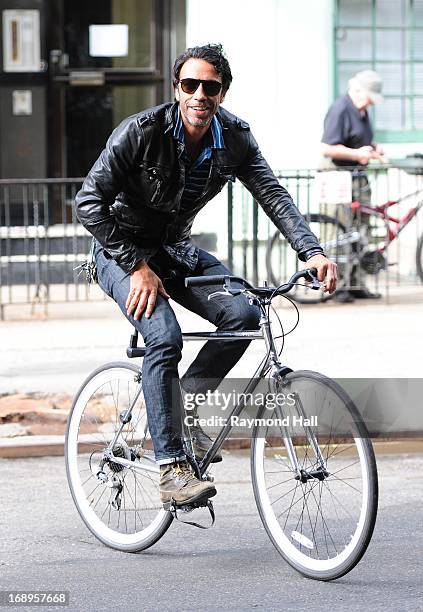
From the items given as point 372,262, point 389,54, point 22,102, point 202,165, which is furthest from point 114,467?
point 389,54

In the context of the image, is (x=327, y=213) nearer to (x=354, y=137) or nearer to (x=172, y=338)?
(x=354, y=137)

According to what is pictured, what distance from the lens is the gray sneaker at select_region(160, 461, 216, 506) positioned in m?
4.80

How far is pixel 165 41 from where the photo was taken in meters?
13.3

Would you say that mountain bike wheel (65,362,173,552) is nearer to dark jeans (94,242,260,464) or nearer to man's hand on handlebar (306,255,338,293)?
dark jeans (94,242,260,464)

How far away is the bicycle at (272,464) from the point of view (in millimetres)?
→ 4520

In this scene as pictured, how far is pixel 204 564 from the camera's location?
16.4ft

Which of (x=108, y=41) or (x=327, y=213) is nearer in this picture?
(x=327, y=213)

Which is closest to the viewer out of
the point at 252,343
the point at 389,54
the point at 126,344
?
the point at 126,344

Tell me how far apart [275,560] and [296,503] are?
43 cm

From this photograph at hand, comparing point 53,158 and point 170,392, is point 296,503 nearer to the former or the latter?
point 170,392

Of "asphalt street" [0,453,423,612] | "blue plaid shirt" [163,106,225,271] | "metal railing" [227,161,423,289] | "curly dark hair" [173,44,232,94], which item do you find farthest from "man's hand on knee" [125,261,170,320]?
"metal railing" [227,161,423,289]

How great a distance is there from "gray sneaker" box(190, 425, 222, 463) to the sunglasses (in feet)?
4.36

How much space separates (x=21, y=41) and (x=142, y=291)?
8978mm

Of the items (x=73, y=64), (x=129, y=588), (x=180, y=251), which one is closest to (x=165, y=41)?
(x=73, y=64)
